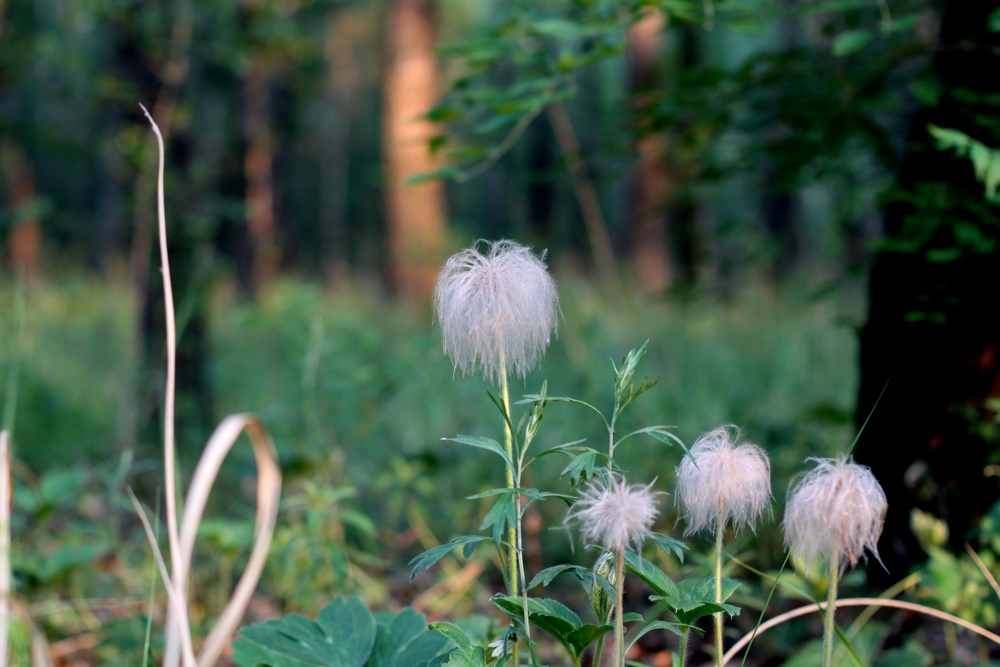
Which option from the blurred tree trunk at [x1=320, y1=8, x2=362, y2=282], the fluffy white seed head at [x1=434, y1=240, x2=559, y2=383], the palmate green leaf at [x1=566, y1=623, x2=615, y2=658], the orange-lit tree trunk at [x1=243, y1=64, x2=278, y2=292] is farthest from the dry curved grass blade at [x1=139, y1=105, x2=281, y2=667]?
the blurred tree trunk at [x1=320, y1=8, x2=362, y2=282]

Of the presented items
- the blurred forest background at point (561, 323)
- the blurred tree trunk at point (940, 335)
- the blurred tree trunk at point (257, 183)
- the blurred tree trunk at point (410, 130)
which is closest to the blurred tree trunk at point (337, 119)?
the blurred tree trunk at point (257, 183)

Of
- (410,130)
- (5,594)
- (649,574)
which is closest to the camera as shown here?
(649,574)

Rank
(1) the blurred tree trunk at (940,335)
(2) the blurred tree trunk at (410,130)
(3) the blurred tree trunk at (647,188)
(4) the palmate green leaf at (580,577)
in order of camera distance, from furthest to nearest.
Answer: (2) the blurred tree trunk at (410,130)
(3) the blurred tree trunk at (647,188)
(1) the blurred tree trunk at (940,335)
(4) the palmate green leaf at (580,577)

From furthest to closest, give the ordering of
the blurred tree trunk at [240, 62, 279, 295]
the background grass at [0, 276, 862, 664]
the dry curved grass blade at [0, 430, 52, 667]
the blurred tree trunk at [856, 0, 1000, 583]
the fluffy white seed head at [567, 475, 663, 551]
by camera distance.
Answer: the blurred tree trunk at [240, 62, 279, 295], the background grass at [0, 276, 862, 664], the blurred tree trunk at [856, 0, 1000, 583], the dry curved grass blade at [0, 430, 52, 667], the fluffy white seed head at [567, 475, 663, 551]

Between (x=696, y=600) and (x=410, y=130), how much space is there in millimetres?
9197

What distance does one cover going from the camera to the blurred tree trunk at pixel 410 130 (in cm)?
919

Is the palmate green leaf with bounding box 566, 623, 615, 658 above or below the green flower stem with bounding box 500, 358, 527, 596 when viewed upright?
below

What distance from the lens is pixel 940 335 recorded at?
1994 mm

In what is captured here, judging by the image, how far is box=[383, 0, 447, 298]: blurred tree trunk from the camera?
9188 mm

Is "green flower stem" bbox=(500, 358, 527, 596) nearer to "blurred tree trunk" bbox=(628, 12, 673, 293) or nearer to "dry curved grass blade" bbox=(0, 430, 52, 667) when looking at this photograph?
"dry curved grass blade" bbox=(0, 430, 52, 667)

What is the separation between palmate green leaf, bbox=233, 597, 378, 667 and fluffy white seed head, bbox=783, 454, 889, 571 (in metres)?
0.70

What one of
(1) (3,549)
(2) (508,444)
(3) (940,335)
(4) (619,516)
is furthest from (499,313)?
(3) (940,335)

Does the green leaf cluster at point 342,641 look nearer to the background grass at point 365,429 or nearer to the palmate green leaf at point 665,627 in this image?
the palmate green leaf at point 665,627

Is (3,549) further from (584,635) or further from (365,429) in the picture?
(365,429)
